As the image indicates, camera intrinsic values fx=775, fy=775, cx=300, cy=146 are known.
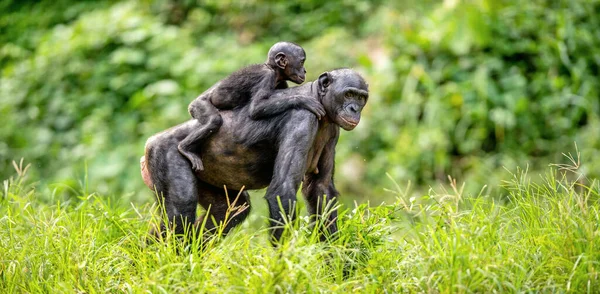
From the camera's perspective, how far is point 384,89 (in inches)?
410

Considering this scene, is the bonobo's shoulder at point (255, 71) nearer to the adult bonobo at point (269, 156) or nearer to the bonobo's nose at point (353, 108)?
the adult bonobo at point (269, 156)

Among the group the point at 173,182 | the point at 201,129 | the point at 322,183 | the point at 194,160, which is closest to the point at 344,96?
the point at 322,183

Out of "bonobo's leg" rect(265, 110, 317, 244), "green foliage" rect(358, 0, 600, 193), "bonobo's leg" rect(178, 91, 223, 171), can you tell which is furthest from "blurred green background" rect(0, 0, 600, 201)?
"bonobo's leg" rect(265, 110, 317, 244)

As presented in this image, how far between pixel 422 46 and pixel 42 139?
5.53m

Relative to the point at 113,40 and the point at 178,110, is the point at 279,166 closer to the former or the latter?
the point at 178,110

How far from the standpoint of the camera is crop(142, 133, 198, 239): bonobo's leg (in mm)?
5191

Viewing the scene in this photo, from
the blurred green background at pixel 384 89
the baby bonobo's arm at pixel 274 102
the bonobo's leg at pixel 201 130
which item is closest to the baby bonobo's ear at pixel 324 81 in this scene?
the baby bonobo's arm at pixel 274 102

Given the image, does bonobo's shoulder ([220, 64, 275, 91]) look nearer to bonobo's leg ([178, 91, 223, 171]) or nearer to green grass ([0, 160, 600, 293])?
bonobo's leg ([178, 91, 223, 171])

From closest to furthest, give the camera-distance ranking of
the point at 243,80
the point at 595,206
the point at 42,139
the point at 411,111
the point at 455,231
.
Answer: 1. the point at 455,231
2. the point at 595,206
3. the point at 243,80
4. the point at 411,111
5. the point at 42,139

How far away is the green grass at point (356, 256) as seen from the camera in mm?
4297

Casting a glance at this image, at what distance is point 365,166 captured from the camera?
1038 centimetres

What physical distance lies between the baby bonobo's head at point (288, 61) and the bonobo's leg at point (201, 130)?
0.52 metres

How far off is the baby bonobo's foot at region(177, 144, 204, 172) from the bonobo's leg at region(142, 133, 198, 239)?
0.04m

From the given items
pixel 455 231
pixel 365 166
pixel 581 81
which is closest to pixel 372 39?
pixel 365 166
